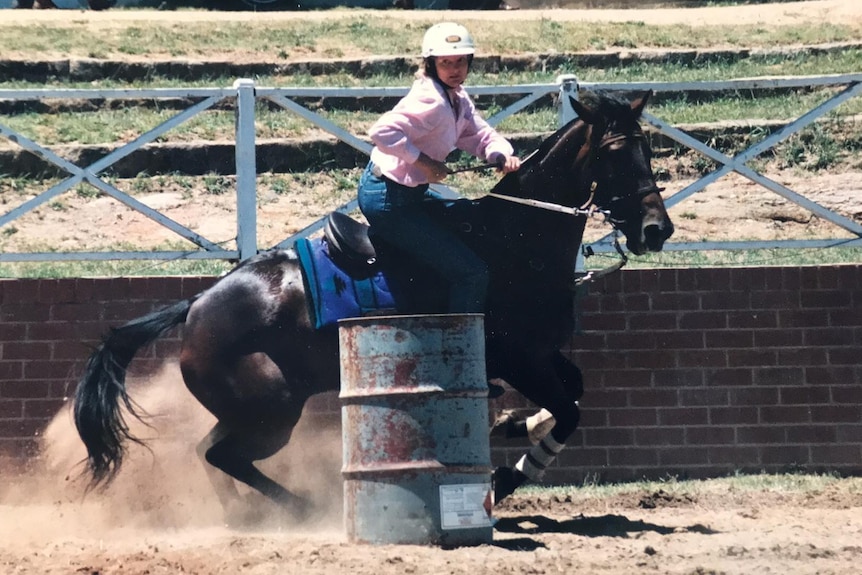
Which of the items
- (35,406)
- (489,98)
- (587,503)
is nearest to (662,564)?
(587,503)

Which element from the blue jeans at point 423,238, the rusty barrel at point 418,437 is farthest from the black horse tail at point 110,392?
the rusty barrel at point 418,437

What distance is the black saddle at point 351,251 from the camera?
795cm

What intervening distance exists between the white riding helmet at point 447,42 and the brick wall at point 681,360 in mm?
2531

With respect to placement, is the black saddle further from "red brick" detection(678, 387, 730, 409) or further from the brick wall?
"red brick" detection(678, 387, 730, 409)

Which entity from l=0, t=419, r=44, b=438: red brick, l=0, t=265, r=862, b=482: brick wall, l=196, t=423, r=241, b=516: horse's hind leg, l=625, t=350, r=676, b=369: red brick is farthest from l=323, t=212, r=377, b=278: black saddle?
l=0, t=419, r=44, b=438: red brick

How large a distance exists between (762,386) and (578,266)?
4.93ft

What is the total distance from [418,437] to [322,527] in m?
1.60

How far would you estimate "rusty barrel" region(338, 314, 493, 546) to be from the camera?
6777 mm

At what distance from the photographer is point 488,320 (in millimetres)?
7922

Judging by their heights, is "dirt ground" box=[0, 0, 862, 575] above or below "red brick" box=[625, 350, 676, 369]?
below

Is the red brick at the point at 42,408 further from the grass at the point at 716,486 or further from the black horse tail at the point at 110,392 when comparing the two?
the grass at the point at 716,486

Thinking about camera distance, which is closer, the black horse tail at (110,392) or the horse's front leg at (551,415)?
the horse's front leg at (551,415)

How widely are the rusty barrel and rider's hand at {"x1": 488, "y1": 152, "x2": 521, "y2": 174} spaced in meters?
1.29

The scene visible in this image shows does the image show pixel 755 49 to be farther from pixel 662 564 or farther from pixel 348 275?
pixel 662 564
